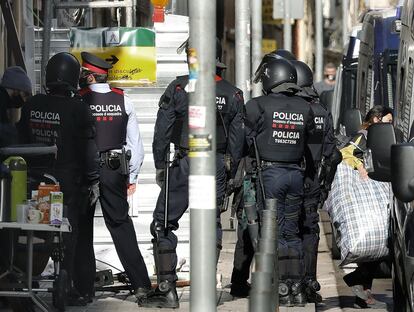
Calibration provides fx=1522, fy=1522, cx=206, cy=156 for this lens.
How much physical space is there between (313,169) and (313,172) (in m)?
0.02

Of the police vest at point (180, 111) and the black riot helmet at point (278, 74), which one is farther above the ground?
the black riot helmet at point (278, 74)

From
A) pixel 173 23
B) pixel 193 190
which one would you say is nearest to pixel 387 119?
pixel 173 23

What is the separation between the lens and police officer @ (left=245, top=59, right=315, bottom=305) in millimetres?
11523

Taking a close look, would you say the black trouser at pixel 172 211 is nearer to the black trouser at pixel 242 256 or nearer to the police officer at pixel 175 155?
the police officer at pixel 175 155

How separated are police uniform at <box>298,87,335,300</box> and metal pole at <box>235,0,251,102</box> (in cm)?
733

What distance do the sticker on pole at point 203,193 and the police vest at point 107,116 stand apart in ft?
12.9

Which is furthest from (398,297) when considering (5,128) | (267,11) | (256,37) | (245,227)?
(267,11)

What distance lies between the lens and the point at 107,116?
37.4 feet

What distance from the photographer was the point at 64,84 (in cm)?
1107

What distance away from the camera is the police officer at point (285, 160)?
1152 centimetres

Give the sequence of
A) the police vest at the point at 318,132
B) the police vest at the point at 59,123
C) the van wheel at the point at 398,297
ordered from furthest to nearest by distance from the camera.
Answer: the police vest at the point at 318,132 → the police vest at the point at 59,123 → the van wheel at the point at 398,297

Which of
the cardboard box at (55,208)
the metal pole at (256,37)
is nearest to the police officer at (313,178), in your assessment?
the cardboard box at (55,208)

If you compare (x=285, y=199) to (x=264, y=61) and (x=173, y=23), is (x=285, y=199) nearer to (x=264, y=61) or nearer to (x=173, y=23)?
(x=264, y=61)

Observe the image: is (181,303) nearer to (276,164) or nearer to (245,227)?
(245,227)
